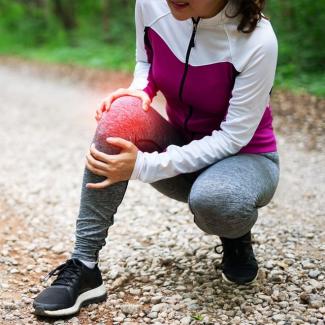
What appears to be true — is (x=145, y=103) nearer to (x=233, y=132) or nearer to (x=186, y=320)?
(x=233, y=132)

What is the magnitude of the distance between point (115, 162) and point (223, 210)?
45 cm

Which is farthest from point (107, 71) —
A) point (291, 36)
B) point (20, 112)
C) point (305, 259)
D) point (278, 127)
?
point (305, 259)

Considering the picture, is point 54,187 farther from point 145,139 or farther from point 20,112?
point 20,112

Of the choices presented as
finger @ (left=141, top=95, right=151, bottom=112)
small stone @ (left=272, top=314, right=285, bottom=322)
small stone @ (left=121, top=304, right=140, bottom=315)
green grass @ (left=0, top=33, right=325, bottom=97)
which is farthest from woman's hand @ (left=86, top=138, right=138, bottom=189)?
green grass @ (left=0, top=33, right=325, bottom=97)

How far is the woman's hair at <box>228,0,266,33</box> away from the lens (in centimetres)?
188

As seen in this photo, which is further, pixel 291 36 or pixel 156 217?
pixel 291 36

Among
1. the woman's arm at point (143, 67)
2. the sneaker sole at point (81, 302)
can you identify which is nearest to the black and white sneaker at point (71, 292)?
the sneaker sole at point (81, 302)

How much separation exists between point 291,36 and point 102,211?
22.3 ft

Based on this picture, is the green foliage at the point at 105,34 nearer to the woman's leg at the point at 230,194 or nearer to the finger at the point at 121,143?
the woman's leg at the point at 230,194

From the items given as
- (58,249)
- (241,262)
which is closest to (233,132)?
(241,262)

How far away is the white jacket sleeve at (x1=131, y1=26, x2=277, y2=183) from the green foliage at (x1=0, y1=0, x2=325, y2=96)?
479cm

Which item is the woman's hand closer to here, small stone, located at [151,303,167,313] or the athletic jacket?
the athletic jacket

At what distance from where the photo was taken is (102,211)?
2.10 m

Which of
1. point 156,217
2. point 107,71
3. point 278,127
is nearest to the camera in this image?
point 156,217
